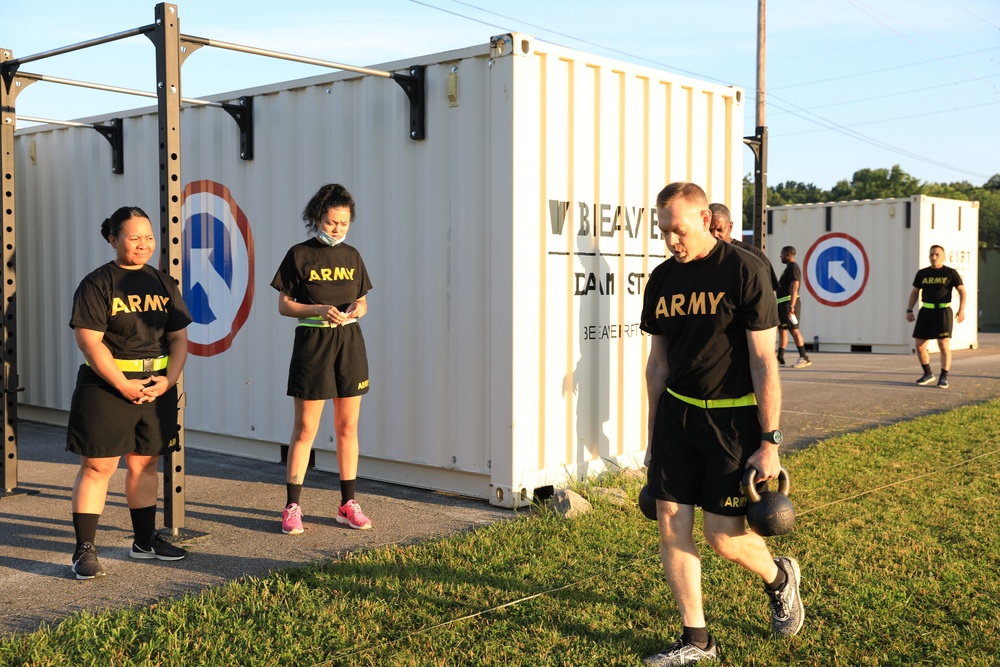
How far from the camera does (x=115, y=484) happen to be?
24.7 feet

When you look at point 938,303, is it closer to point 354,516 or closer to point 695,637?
point 354,516

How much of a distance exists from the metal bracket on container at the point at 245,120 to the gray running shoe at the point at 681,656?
18.7ft

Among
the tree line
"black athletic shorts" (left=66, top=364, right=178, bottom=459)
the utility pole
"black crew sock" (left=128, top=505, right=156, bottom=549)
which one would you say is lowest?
"black crew sock" (left=128, top=505, right=156, bottom=549)

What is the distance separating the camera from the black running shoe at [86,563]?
5090mm

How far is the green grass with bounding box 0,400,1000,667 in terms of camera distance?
401cm

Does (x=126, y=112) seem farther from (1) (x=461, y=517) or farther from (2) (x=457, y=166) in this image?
(1) (x=461, y=517)

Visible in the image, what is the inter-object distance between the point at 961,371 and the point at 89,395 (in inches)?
550

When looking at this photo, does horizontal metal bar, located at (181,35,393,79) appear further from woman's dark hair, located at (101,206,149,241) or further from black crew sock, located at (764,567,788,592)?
black crew sock, located at (764,567,788,592)

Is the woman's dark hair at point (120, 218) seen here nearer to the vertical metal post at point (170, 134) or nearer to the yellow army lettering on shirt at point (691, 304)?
the vertical metal post at point (170, 134)

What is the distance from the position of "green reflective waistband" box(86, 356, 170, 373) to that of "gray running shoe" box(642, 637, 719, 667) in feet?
9.41

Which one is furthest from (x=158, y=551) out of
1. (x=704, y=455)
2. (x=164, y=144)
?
(x=704, y=455)

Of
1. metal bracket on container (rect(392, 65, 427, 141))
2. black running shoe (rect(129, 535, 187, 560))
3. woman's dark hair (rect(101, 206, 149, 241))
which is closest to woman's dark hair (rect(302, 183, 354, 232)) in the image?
woman's dark hair (rect(101, 206, 149, 241))

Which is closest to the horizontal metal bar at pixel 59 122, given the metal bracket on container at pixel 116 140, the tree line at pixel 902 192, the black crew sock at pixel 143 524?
the metal bracket on container at pixel 116 140

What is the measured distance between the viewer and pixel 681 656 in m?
3.90
